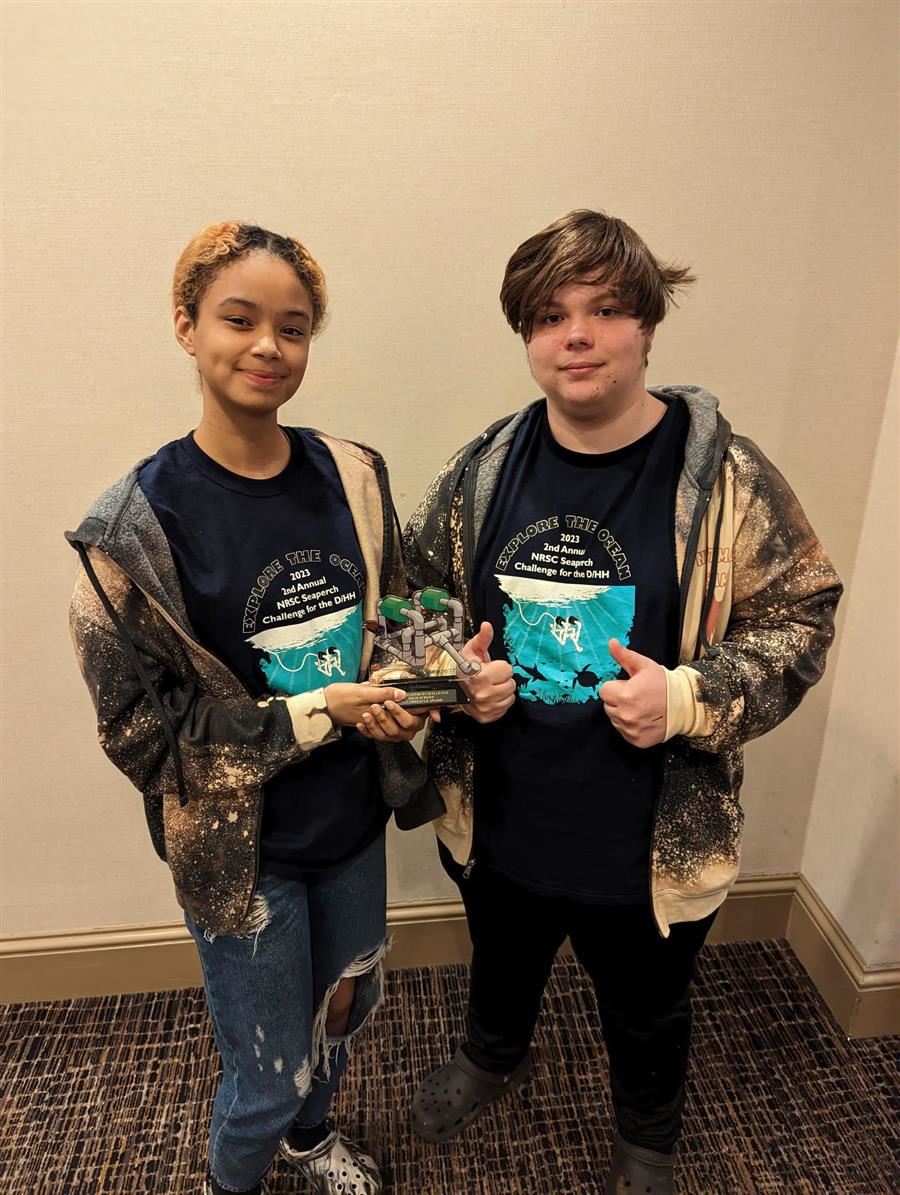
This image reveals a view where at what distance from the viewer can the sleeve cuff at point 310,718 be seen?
944 mm

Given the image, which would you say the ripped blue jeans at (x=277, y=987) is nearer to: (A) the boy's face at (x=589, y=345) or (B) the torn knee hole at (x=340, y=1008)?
(B) the torn knee hole at (x=340, y=1008)

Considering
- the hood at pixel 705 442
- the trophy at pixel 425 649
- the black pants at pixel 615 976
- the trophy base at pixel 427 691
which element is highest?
the hood at pixel 705 442

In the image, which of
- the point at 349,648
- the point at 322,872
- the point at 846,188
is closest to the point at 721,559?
the point at 349,648

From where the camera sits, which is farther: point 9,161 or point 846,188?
point 846,188

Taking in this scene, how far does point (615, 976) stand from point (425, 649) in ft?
2.02

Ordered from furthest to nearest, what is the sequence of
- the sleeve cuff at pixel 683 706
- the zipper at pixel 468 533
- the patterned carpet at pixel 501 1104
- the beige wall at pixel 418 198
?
1. the patterned carpet at pixel 501 1104
2. the beige wall at pixel 418 198
3. the zipper at pixel 468 533
4. the sleeve cuff at pixel 683 706

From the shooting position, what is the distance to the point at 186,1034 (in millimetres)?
1621

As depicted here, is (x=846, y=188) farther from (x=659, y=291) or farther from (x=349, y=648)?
(x=349, y=648)

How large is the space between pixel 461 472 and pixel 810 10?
938mm

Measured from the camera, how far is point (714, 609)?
1036 mm

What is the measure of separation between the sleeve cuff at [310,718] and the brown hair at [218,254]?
465 millimetres

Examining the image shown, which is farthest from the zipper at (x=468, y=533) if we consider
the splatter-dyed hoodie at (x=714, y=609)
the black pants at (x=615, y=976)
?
the black pants at (x=615, y=976)

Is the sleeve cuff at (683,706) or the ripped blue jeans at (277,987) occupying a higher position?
the sleeve cuff at (683,706)

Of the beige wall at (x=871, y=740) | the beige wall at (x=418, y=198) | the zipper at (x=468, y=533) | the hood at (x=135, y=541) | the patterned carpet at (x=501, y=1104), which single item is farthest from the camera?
the beige wall at (x=871, y=740)
